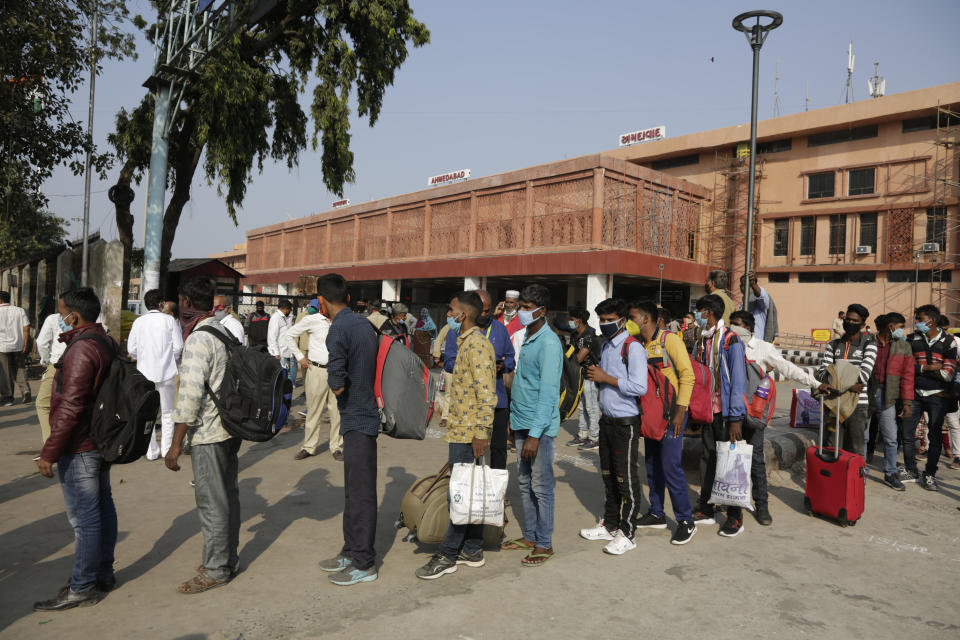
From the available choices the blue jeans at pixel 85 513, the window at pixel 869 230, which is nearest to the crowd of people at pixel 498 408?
the blue jeans at pixel 85 513

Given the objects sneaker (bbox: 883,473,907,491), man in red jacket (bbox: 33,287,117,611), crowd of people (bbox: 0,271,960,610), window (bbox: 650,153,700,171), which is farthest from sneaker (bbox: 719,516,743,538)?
window (bbox: 650,153,700,171)

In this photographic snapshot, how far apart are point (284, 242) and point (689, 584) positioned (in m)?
42.2

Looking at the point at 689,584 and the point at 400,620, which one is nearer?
the point at 400,620

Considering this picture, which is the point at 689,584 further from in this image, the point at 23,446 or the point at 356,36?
the point at 356,36

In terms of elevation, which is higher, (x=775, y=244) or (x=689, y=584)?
(x=775, y=244)

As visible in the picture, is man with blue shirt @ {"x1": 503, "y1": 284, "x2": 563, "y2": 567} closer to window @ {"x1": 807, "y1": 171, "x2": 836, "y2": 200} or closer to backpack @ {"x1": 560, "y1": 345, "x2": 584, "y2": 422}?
backpack @ {"x1": 560, "y1": 345, "x2": 584, "y2": 422}

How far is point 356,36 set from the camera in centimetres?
1231

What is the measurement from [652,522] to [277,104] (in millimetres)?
10982

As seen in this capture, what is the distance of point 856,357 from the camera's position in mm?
6531

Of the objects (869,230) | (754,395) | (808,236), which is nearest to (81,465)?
(754,395)

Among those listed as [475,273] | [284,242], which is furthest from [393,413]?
[284,242]

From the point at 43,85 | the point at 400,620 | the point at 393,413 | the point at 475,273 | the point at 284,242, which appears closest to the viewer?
the point at 400,620

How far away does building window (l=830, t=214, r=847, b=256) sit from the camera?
87.6 feet

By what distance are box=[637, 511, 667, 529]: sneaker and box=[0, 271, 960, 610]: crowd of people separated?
0.02m
